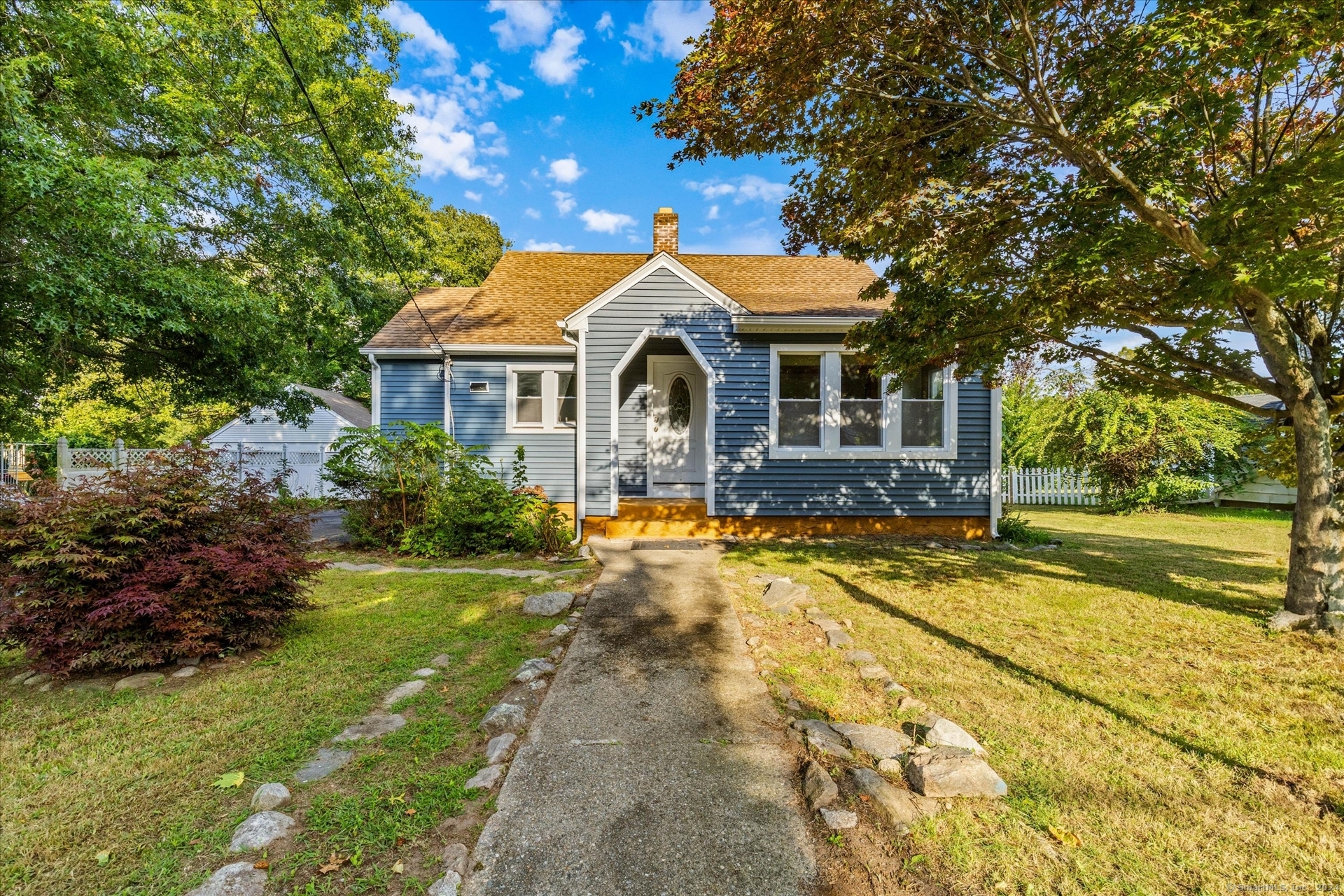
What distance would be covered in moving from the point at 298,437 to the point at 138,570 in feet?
65.9

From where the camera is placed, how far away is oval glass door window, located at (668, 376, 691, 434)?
9922 mm

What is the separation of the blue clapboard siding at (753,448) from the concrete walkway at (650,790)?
480cm

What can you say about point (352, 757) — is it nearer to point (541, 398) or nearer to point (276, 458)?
point (541, 398)

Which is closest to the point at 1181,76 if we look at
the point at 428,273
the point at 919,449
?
the point at 919,449

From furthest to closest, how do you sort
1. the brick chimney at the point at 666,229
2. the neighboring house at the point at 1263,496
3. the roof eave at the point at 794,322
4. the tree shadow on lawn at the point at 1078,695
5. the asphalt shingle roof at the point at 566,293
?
the neighboring house at the point at 1263,496 → the brick chimney at the point at 666,229 → the asphalt shingle roof at the point at 566,293 → the roof eave at the point at 794,322 → the tree shadow on lawn at the point at 1078,695

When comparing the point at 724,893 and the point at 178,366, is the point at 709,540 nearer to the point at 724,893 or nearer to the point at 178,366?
the point at 724,893

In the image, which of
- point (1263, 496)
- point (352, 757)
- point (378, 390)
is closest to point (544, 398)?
point (378, 390)

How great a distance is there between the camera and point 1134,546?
27.8ft

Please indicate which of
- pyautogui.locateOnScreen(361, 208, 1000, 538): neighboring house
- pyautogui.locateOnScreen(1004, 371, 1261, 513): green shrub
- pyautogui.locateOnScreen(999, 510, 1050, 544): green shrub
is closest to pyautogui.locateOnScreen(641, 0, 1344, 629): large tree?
pyautogui.locateOnScreen(361, 208, 1000, 538): neighboring house

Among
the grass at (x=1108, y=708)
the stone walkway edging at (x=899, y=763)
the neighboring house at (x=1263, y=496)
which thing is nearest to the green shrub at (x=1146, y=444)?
the neighboring house at (x=1263, y=496)

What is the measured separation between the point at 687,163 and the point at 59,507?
5.30m

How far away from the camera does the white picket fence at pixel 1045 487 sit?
14745 millimetres

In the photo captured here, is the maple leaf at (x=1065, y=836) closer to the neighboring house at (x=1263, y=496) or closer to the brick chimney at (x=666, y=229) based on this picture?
the brick chimney at (x=666, y=229)

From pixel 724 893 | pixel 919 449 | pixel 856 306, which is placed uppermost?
pixel 856 306
